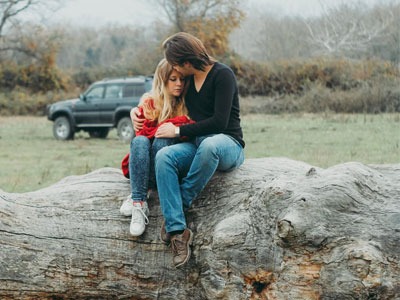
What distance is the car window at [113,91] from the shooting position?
26.9 metres

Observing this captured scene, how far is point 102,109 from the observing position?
26859mm

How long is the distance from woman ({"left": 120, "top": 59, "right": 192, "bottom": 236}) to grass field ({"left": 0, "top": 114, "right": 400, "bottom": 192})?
7.15 metres

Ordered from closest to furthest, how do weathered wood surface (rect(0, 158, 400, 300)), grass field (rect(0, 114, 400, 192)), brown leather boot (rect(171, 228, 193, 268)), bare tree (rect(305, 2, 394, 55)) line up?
weathered wood surface (rect(0, 158, 400, 300))
brown leather boot (rect(171, 228, 193, 268))
grass field (rect(0, 114, 400, 192))
bare tree (rect(305, 2, 394, 55))

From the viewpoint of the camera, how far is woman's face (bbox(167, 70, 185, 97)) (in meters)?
5.75

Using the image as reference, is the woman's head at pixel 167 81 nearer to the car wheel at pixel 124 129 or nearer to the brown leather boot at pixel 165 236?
the brown leather boot at pixel 165 236

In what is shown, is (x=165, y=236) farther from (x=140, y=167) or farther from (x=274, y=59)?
(x=274, y=59)

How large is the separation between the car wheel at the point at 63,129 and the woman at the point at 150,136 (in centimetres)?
2204

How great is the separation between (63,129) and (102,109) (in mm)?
1941

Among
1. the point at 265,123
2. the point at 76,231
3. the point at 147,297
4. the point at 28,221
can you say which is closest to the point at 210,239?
the point at 147,297

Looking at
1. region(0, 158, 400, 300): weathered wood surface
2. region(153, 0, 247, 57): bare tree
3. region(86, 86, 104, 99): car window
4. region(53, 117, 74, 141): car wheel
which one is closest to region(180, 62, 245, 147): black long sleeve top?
region(0, 158, 400, 300): weathered wood surface

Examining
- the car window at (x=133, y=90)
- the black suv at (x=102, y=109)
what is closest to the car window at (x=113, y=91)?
the black suv at (x=102, y=109)

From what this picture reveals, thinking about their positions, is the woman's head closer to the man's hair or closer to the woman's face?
the woman's face

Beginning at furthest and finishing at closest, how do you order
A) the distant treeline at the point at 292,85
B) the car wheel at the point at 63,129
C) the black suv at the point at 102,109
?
the distant treeline at the point at 292,85 < the car wheel at the point at 63,129 < the black suv at the point at 102,109

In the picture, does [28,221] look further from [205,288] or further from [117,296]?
[205,288]
